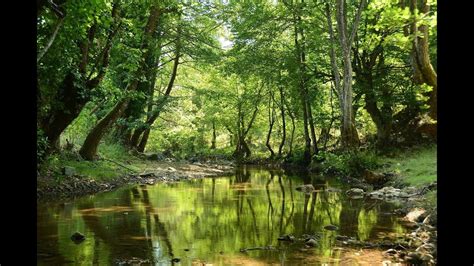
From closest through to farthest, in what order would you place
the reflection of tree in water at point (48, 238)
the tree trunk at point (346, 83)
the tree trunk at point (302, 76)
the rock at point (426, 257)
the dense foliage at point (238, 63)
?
the rock at point (426, 257)
the reflection of tree in water at point (48, 238)
the dense foliage at point (238, 63)
the tree trunk at point (346, 83)
the tree trunk at point (302, 76)

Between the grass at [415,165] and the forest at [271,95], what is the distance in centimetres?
7

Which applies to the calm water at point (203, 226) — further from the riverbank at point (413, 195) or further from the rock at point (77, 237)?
the riverbank at point (413, 195)

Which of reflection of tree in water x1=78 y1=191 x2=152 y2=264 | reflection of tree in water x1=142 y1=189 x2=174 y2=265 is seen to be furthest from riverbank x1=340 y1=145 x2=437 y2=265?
reflection of tree in water x1=78 y1=191 x2=152 y2=264

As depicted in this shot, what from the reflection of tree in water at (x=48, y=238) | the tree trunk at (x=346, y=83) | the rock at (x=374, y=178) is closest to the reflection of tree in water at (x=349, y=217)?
the rock at (x=374, y=178)

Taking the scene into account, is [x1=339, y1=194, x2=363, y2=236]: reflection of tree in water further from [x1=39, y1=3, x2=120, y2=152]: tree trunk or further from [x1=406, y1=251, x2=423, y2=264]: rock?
[x1=39, y1=3, x2=120, y2=152]: tree trunk

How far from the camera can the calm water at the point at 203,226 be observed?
20.9ft

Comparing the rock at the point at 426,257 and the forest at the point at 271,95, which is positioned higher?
the forest at the point at 271,95

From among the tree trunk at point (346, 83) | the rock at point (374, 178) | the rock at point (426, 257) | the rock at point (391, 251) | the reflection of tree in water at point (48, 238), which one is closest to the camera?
the rock at point (426, 257)

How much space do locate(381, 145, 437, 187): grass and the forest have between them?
0.24ft

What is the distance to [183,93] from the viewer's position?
1364 inches

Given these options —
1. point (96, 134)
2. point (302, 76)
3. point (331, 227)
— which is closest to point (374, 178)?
point (331, 227)

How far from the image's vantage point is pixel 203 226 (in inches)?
346
